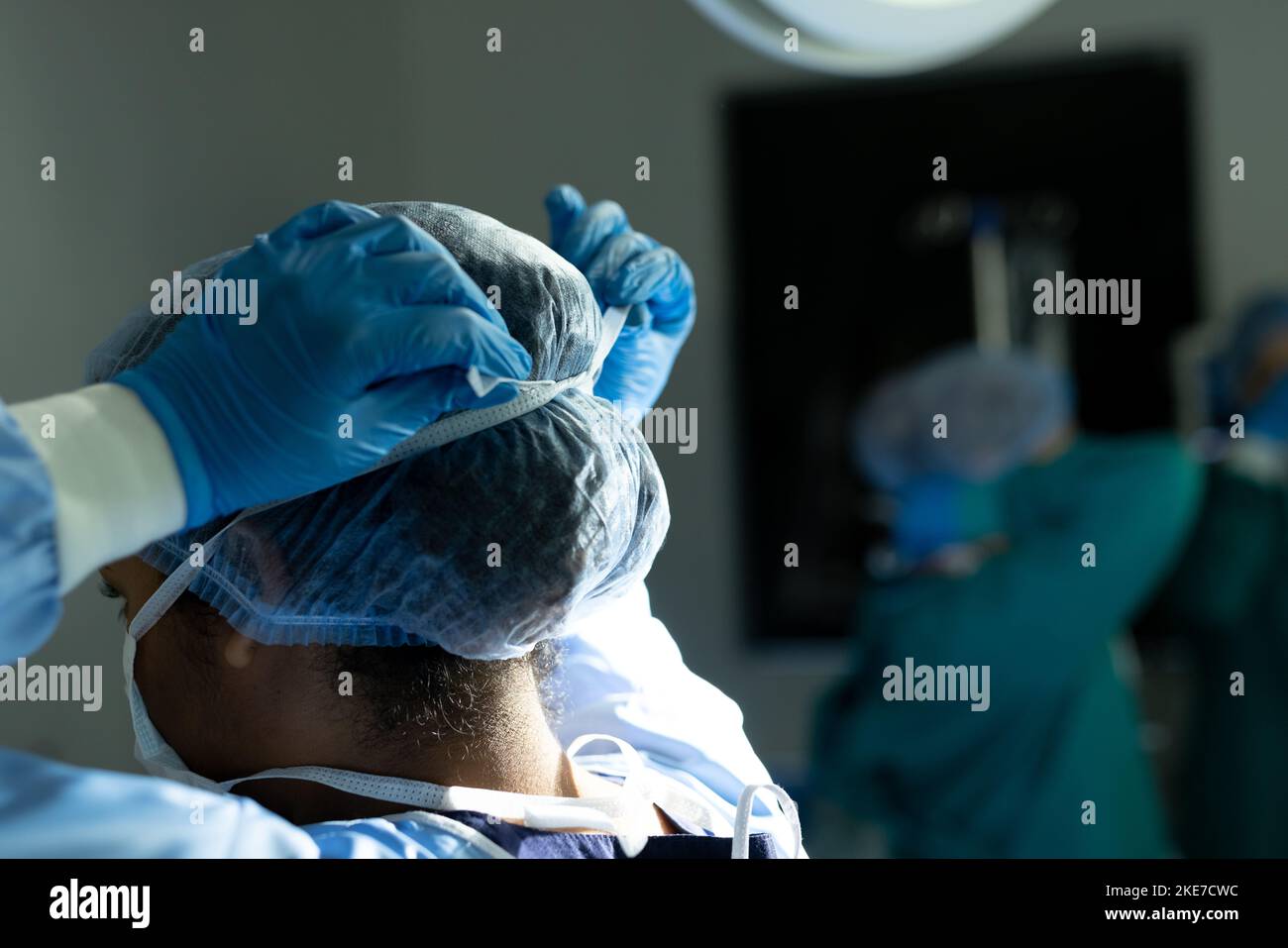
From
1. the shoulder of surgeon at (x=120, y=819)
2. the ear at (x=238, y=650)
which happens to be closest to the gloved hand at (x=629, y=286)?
the ear at (x=238, y=650)

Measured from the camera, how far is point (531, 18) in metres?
2.03

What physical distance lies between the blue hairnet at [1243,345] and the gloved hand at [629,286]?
1.74 metres

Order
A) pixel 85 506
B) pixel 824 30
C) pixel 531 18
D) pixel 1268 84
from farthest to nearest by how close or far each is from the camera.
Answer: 1. pixel 1268 84
2. pixel 531 18
3. pixel 824 30
4. pixel 85 506

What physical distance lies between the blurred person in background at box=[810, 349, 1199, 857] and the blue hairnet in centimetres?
44

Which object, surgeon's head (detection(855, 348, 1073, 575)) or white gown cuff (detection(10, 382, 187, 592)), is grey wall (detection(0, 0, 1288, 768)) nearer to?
white gown cuff (detection(10, 382, 187, 592))

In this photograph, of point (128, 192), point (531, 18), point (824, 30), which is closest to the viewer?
point (824, 30)

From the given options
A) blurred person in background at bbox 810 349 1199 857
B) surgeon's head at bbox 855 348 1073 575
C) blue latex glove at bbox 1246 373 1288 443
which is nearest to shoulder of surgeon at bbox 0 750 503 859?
blurred person in background at bbox 810 349 1199 857

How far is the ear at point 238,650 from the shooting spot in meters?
0.86

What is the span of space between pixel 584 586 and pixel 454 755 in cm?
17

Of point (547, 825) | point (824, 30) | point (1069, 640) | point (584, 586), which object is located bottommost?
point (1069, 640)

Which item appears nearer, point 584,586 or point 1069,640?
point 584,586

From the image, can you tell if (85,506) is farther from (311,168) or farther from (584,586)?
(311,168)

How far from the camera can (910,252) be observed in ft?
9.53

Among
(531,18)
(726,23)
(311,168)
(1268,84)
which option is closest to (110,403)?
(726,23)
